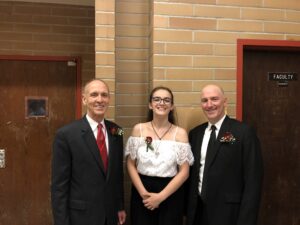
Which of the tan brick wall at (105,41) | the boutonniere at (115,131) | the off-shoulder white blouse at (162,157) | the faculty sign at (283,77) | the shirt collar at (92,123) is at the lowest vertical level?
the off-shoulder white blouse at (162,157)

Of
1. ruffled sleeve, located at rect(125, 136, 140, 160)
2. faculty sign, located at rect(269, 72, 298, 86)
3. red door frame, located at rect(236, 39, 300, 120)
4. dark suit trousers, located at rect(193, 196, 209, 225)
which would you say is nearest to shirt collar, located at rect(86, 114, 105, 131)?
ruffled sleeve, located at rect(125, 136, 140, 160)

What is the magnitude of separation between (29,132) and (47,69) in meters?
0.73

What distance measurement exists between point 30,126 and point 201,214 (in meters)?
2.28

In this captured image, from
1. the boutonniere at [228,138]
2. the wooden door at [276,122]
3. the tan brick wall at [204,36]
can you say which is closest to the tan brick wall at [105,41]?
the tan brick wall at [204,36]

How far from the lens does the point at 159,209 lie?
206cm

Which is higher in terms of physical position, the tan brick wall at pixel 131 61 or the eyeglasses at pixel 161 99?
the tan brick wall at pixel 131 61

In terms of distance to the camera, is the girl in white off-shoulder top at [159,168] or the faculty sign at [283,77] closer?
the girl in white off-shoulder top at [159,168]

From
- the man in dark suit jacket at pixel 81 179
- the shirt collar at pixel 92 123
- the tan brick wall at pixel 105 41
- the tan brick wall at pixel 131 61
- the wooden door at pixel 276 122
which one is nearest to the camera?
the man in dark suit jacket at pixel 81 179

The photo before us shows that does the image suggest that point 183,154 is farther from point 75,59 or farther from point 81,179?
point 75,59

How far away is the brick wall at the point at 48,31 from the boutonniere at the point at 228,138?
2.05 m

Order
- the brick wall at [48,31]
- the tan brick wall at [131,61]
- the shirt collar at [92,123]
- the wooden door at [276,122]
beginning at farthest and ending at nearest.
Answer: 1. the brick wall at [48,31]
2. the wooden door at [276,122]
3. the tan brick wall at [131,61]
4. the shirt collar at [92,123]

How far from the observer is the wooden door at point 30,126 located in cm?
351

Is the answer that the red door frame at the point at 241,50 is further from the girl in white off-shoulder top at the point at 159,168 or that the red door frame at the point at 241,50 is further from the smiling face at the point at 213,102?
the girl in white off-shoulder top at the point at 159,168

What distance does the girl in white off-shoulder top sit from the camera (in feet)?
6.64
